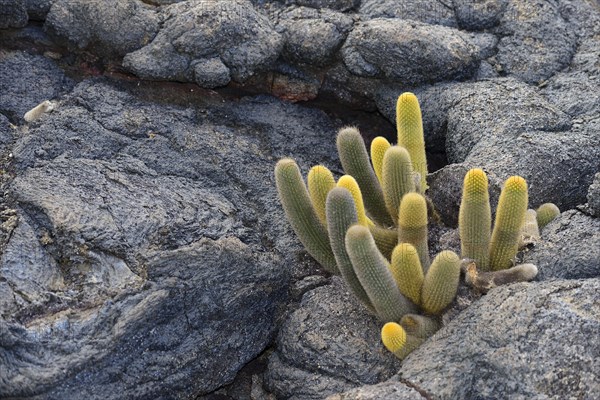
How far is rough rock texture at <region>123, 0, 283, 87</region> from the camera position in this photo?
16.5ft

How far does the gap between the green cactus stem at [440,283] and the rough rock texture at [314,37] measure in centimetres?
182

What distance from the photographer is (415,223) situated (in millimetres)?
3957

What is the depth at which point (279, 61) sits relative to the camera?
5336 millimetres

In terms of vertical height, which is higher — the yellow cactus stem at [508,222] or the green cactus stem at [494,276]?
the yellow cactus stem at [508,222]

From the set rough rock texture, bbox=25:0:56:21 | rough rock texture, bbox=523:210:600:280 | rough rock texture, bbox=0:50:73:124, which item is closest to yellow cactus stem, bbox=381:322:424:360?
rough rock texture, bbox=523:210:600:280

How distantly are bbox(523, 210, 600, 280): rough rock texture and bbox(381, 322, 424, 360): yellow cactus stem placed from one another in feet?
2.05

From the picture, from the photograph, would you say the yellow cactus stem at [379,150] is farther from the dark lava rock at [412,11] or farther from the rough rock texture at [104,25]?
the rough rock texture at [104,25]

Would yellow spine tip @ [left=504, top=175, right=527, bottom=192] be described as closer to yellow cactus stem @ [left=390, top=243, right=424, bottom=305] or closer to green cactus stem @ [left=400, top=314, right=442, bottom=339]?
yellow cactus stem @ [left=390, top=243, right=424, bottom=305]

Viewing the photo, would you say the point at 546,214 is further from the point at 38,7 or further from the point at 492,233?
the point at 38,7

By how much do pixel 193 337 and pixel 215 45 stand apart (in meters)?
1.79

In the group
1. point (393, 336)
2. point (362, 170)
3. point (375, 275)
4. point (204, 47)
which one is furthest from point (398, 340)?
point (204, 47)

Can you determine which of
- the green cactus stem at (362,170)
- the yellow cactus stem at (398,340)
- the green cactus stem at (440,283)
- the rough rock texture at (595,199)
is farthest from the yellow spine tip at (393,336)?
the rough rock texture at (595,199)

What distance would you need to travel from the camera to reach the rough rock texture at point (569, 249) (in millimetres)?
3887

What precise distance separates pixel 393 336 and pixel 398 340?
3 cm
